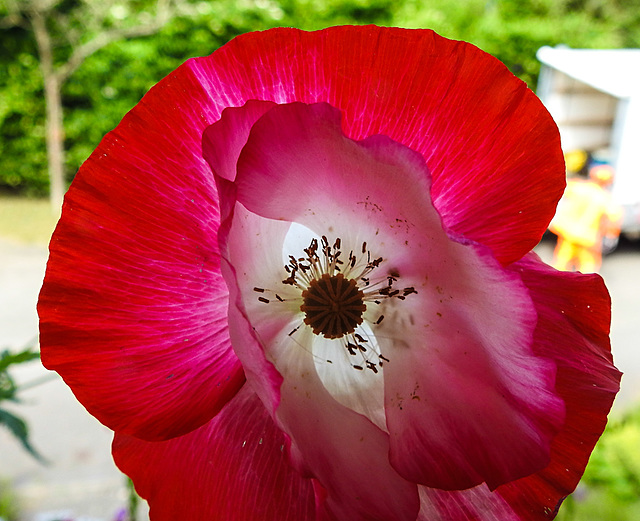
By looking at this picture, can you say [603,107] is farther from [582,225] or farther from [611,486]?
[611,486]

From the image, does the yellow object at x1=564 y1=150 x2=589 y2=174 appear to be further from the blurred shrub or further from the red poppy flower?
the red poppy flower

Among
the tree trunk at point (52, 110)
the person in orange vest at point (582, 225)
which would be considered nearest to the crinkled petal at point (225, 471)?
the person in orange vest at point (582, 225)

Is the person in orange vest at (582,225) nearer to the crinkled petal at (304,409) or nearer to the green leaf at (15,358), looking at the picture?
the green leaf at (15,358)

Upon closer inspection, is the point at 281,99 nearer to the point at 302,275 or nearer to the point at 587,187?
the point at 302,275

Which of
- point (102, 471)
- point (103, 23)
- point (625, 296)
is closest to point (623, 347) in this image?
point (625, 296)

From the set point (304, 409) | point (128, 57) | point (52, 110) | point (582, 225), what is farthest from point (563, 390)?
point (128, 57)
